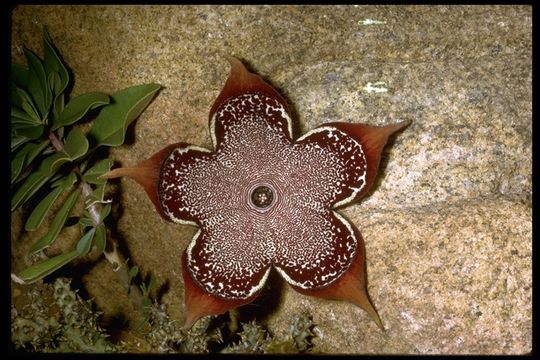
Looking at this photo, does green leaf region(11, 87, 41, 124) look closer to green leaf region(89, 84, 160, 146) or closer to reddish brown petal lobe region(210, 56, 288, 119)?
green leaf region(89, 84, 160, 146)

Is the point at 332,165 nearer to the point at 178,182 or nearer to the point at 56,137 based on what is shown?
the point at 178,182

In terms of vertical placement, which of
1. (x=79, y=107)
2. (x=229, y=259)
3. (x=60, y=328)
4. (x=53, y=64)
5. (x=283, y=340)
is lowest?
(x=283, y=340)

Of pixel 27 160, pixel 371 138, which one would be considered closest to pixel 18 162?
pixel 27 160

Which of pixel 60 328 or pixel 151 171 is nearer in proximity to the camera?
pixel 151 171

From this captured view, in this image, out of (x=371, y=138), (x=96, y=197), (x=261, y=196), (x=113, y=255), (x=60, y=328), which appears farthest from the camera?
(x=113, y=255)

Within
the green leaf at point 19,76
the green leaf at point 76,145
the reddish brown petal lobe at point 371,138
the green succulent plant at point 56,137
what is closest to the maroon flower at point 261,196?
the reddish brown petal lobe at point 371,138

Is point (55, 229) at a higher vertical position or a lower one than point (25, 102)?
lower
